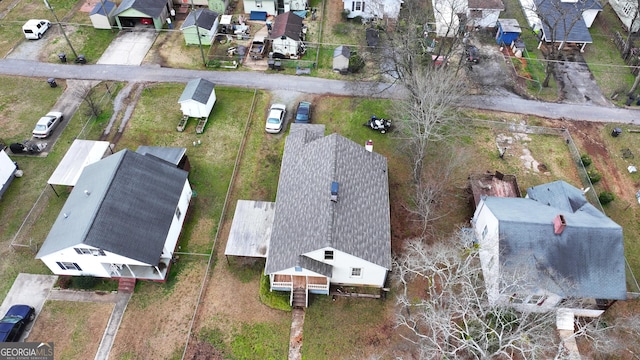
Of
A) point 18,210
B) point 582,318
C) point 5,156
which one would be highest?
point 5,156

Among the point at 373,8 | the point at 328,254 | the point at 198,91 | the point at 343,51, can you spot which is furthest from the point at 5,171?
the point at 373,8

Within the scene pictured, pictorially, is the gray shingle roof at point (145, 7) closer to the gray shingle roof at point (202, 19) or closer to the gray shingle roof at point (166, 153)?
the gray shingle roof at point (202, 19)

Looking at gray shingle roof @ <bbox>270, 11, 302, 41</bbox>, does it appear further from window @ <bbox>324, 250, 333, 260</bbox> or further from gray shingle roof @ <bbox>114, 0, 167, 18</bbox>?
window @ <bbox>324, 250, 333, 260</bbox>

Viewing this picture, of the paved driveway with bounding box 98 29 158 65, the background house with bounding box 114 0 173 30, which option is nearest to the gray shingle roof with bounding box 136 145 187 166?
the paved driveway with bounding box 98 29 158 65

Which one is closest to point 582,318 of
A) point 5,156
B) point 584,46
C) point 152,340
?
point 152,340

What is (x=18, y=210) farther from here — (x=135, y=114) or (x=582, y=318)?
(x=582, y=318)

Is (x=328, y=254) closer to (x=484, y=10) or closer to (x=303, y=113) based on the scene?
(x=303, y=113)

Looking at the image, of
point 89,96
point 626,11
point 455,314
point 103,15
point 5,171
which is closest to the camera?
point 455,314
